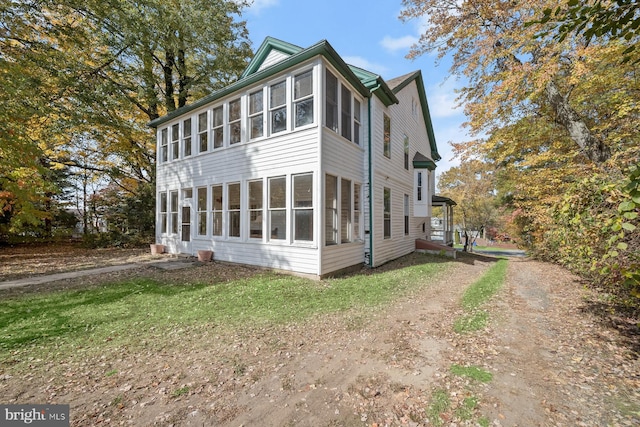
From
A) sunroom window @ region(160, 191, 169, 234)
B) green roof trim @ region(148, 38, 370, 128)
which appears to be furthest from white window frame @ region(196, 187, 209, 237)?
green roof trim @ region(148, 38, 370, 128)

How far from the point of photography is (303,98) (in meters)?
8.43

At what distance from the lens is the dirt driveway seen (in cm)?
264

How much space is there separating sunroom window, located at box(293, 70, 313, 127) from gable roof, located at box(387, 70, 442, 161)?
5.45m

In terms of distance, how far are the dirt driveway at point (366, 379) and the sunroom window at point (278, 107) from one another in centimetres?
658

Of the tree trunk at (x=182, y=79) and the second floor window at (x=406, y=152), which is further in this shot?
the tree trunk at (x=182, y=79)

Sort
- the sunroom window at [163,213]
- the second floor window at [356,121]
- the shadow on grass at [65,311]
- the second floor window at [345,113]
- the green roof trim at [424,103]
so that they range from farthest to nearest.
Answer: the sunroom window at [163,213], the green roof trim at [424,103], the second floor window at [356,121], the second floor window at [345,113], the shadow on grass at [65,311]

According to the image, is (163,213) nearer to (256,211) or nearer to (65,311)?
(256,211)

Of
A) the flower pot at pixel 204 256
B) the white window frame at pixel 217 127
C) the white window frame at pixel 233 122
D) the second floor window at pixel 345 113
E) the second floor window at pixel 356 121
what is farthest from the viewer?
the white window frame at pixel 217 127

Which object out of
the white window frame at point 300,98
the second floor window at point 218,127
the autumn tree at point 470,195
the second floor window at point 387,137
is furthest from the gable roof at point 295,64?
the autumn tree at point 470,195

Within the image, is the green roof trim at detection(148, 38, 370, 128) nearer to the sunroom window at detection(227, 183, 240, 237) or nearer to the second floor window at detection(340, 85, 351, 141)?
the second floor window at detection(340, 85, 351, 141)

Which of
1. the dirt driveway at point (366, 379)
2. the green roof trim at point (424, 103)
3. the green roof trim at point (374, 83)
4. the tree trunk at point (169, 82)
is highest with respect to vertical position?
the tree trunk at point (169, 82)

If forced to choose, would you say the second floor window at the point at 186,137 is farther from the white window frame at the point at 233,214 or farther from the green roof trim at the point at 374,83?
the green roof trim at the point at 374,83

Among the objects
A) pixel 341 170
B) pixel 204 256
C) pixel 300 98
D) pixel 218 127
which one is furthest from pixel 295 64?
pixel 204 256

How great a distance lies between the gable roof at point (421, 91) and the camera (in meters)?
13.0
